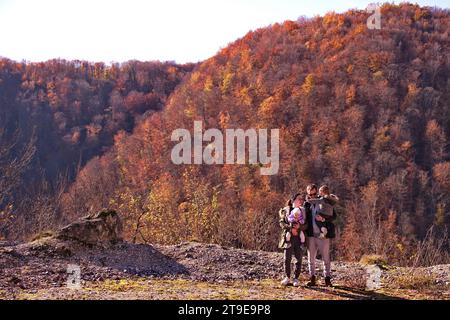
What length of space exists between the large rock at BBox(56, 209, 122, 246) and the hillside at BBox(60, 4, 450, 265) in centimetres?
1455

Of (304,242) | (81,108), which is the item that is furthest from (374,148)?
(81,108)

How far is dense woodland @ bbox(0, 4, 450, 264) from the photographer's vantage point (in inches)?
1647

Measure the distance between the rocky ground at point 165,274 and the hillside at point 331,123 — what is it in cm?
1565

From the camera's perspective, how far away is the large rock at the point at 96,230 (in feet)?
36.9

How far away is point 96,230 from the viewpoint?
1159cm

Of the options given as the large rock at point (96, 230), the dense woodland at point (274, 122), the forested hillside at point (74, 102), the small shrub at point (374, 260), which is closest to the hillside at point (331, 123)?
the dense woodland at point (274, 122)

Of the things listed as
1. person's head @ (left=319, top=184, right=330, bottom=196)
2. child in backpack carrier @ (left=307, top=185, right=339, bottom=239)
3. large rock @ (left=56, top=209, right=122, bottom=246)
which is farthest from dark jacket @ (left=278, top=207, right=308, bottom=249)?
large rock @ (left=56, top=209, right=122, bottom=246)

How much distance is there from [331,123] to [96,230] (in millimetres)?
65447

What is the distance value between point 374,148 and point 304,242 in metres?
61.7

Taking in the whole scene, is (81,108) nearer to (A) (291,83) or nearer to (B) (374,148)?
(A) (291,83)

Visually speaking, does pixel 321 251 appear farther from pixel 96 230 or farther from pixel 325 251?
pixel 96 230

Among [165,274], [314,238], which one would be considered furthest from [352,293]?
[165,274]

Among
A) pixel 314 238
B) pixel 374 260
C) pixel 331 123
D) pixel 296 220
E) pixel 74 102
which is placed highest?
pixel 74 102

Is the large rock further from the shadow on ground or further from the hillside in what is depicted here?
the hillside
